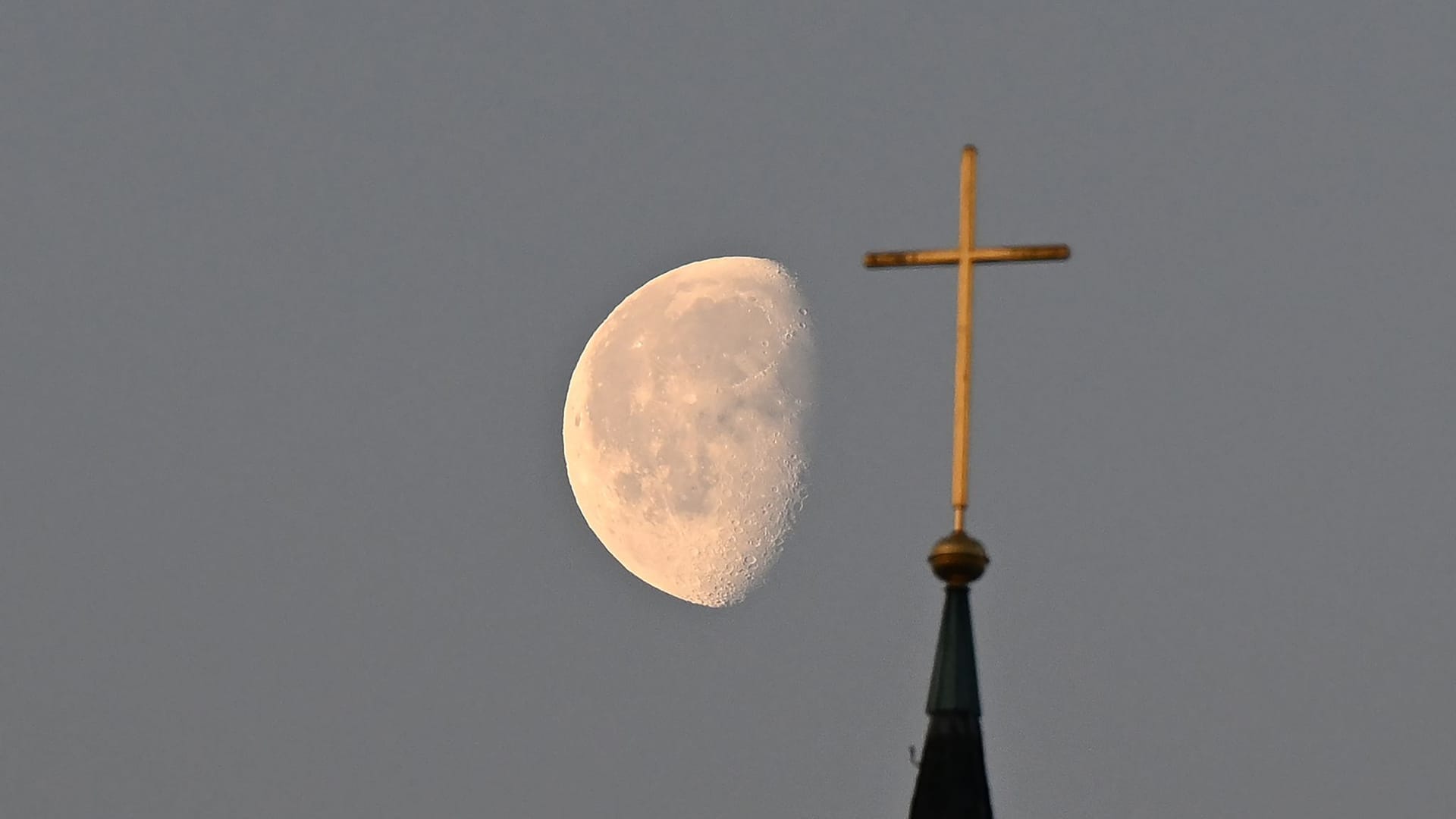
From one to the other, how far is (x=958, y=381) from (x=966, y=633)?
2.41 meters

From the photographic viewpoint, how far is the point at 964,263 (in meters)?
34.5

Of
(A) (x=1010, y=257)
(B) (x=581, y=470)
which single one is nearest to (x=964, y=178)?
(A) (x=1010, y=257)

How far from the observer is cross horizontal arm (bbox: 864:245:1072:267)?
34094 mm

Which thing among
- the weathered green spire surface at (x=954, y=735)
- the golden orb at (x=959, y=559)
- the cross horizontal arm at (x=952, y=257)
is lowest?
the weathered green spire surface at (x=954, y=735)

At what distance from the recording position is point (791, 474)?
46.1 metres

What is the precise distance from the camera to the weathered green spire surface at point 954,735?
32219 millimetres

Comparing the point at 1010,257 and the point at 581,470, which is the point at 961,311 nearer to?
the point at 1010,257

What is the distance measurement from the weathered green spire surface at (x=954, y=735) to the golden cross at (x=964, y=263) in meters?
0.90

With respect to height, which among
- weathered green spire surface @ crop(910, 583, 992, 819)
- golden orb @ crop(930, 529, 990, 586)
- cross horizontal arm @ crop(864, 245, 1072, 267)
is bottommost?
weathered green spire surface @ crop(910, 583, 992, 819)

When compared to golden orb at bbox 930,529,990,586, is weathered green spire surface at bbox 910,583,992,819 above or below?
below

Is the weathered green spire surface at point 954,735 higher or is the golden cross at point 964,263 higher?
the golden cross at point 964,263

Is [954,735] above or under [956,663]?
under

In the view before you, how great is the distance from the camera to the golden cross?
110 feet

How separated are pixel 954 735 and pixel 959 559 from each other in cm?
166
